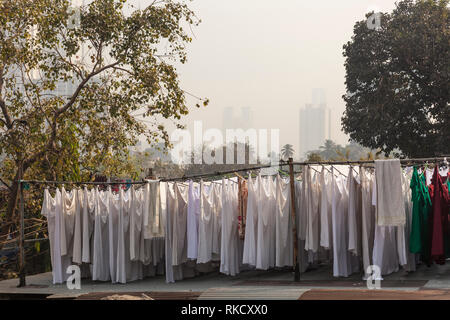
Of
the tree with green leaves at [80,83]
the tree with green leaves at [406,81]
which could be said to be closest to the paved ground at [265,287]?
the tree with green leaves at [80,83]

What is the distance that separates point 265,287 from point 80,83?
8.14 m

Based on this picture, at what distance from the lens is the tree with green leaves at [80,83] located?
13102 millimetres

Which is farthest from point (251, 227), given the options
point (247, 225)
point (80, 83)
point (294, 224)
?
point (80, 83)

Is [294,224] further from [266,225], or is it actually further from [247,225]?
[247,225]

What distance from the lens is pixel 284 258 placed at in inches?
330

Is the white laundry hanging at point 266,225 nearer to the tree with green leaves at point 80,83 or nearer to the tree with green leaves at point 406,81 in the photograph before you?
the tree with green leaves at point 80,83

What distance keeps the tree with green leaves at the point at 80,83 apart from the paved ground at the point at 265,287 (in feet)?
12.6

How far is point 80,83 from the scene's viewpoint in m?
13.8

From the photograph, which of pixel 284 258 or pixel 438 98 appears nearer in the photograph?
pixel 284 258
